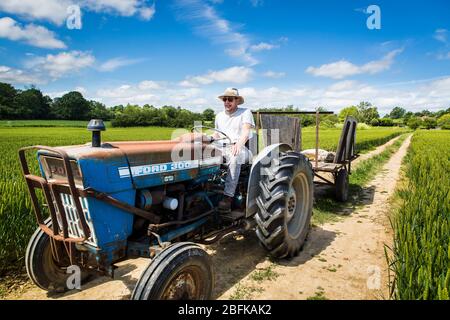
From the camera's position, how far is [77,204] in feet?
7.83

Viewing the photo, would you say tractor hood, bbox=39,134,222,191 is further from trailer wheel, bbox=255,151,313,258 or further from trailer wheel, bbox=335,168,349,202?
trailer wheel, bbox=335,168,349,202

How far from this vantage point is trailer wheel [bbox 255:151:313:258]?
367 centimetres

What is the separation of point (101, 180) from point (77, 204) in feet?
0.84

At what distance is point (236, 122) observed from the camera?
419cm

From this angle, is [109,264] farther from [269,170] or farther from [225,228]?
[269,170]

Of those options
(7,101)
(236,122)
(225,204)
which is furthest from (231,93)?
(7,101)

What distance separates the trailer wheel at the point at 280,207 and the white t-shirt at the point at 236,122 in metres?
0.59

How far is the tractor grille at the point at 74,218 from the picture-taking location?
8.34ft

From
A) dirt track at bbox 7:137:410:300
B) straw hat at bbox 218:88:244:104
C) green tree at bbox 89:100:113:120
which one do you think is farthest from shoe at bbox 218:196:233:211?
green tree at bbox 89:100:113:120

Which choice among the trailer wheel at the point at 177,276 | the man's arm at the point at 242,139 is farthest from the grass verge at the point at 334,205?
the trailer wheel at the point at 177,276

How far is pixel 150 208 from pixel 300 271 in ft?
6.36

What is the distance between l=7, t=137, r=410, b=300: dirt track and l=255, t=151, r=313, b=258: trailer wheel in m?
0.25

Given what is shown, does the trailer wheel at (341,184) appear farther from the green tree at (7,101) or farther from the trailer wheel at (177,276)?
the green tree at (7,101)
